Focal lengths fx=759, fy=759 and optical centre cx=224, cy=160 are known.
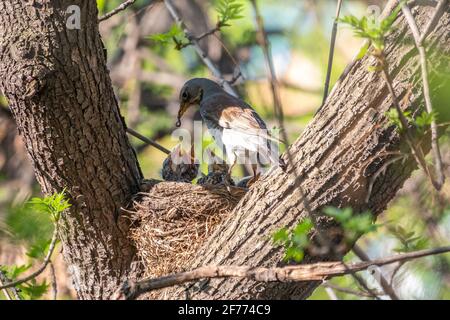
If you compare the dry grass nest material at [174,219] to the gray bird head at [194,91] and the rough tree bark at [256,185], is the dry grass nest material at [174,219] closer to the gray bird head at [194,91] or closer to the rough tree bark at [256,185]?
the rough tree bark at [256,185]

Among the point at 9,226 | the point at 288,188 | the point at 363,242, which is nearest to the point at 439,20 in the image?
the point at 288,188

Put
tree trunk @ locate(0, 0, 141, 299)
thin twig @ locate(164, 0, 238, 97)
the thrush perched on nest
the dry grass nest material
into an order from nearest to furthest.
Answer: tree trunk @ locate(0, 0, 141, 299) < the dry grass nest material < the thrush perched on nest < thin twig @ locate(164, 0, 238, 97)

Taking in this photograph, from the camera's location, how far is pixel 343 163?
4.03 meters

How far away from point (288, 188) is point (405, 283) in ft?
4.71

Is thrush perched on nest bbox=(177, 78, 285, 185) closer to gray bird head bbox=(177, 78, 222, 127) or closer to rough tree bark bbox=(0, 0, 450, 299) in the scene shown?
gray bird head bbox=(177, 78, 222, 127)

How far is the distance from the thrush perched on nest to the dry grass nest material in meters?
0.34

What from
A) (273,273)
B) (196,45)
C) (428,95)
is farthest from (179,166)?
(428,95)

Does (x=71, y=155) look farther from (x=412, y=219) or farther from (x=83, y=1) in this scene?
(x=412, y=219)

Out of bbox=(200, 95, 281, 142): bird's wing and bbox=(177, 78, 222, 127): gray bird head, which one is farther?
bbox=(177, 78, 222, 127): gray bird head

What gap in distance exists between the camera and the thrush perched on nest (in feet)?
18.0

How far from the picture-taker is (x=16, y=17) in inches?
164

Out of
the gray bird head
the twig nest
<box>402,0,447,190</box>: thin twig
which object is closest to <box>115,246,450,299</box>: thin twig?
<box>402,0,447,190</box>: thin twig

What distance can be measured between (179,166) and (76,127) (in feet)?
7.04

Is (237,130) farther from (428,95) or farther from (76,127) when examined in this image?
(428,95)
